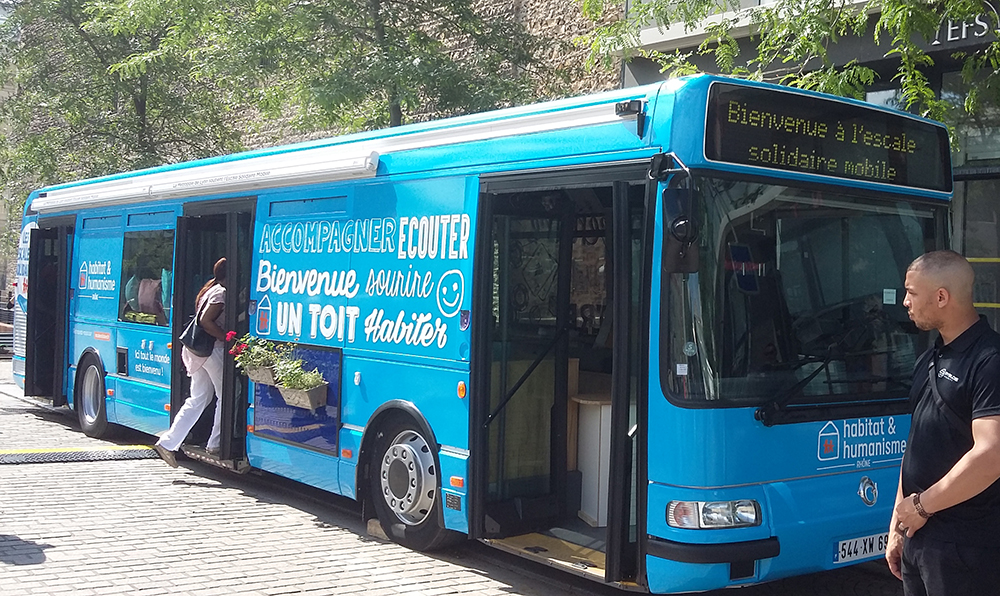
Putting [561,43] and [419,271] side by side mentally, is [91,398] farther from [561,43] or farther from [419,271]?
[561,43]

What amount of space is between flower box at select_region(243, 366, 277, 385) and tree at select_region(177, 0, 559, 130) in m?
4.68

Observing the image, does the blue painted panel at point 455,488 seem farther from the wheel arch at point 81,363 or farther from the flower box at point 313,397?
the wheel arch at point 81,363

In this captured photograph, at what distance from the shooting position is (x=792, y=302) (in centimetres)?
539

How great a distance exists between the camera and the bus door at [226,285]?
878cm

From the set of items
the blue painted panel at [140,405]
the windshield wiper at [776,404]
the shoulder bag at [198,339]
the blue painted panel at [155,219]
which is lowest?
the blue painted panel at [140,405]

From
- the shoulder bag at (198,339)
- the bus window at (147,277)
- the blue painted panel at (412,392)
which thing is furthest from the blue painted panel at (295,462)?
the bus window at (147,277)

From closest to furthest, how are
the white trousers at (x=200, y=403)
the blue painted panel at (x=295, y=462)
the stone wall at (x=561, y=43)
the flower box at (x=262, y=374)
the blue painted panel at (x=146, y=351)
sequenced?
the blue painted panel at (x=295, y=462)
the flower box at (x=262, y=374)
the white trousers at (x=200, y=403)
the blue painted panel at (x=146, y=351)
the stone wall at (x=561, y=43)

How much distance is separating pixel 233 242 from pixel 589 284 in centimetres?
330

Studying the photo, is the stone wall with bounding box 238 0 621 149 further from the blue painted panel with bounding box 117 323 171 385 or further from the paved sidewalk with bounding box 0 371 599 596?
the paved sidewalk with bounding box 0 371 599 596

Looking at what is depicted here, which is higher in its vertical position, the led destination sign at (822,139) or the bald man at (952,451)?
the led destination sign at (822,139)

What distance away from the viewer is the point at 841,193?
5.71 meters

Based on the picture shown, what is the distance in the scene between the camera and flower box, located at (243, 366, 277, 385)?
8.08 metres

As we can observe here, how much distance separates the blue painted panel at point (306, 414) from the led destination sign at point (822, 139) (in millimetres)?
3466

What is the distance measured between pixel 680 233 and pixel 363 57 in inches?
332
